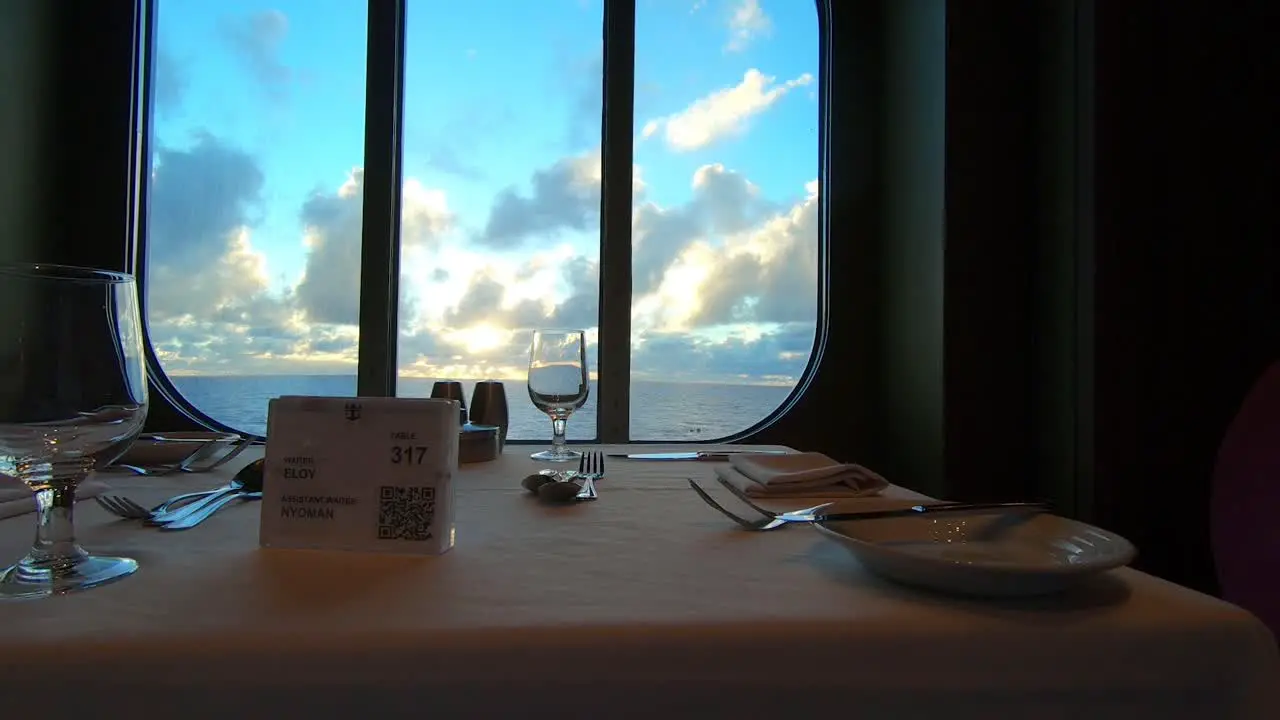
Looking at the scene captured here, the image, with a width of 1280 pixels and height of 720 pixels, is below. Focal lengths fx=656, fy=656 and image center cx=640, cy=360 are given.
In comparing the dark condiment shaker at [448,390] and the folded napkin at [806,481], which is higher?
the dark condiment shaker at [448,390]

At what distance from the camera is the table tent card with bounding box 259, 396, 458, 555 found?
1.77ft

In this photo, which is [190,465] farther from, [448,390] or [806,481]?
[806,481]

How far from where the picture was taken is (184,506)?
0.70 meters

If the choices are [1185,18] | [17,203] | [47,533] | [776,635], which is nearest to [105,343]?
[47,533]

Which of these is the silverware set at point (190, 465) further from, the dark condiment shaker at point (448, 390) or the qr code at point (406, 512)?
the qr code at point (406, 512)

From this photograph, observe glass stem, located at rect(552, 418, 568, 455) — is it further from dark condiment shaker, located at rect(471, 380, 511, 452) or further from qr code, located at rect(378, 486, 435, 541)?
qr code, located at rect(378, 486, 435, 541)

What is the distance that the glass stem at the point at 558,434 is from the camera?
46.4 inches

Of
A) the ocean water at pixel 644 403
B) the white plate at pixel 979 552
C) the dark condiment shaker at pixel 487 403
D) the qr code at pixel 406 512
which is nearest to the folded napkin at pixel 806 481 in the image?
the white plate at pixel 979 552

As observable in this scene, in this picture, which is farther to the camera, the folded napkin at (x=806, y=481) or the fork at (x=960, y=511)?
the folded napkin at (x=806, y=481)

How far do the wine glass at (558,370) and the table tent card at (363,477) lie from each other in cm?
55

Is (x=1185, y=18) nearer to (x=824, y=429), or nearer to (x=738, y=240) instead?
(x=738, y=240)

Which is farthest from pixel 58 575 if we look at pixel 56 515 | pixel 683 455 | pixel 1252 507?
pixel 1252 507

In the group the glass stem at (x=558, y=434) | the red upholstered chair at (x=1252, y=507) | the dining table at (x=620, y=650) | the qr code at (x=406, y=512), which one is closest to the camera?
the dining table at (x=620, y=650)

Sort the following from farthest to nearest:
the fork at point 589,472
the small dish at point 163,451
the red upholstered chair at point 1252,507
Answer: the small dish at point 163,451 < the red upholstered chair at point 1252,507 < the fork at point 589,472
